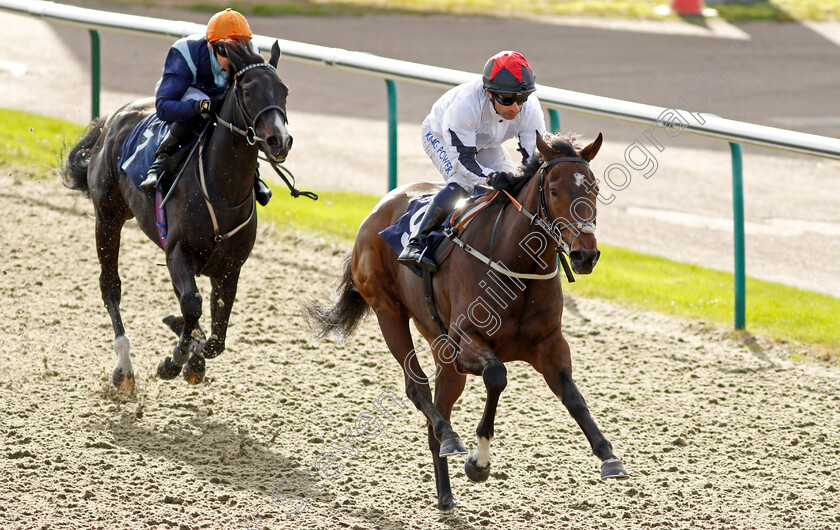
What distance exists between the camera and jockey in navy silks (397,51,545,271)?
4645 millimetres

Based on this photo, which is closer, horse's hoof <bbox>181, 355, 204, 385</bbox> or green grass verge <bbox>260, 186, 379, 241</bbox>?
horse's hoof <bbox>181, 355, 204, 385</bbox>

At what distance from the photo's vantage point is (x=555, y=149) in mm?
4305

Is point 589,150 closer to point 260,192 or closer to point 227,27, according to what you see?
point 227,27

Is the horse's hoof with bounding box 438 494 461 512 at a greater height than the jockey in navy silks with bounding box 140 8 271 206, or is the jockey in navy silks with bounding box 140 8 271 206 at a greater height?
the jockey in navy silks with bounding box 140 8 271 206

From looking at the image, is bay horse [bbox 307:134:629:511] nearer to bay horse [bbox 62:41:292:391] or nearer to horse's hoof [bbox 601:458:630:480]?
horse's hoof [bbox 601:458:630:480]

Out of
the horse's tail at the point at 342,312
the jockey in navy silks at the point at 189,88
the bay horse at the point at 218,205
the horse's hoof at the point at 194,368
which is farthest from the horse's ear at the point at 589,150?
the horse's hoof at the point at 194,368

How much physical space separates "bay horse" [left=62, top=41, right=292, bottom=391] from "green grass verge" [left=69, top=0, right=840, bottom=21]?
38.3 ft

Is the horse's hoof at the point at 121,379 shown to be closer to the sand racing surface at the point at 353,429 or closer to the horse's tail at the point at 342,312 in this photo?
the sand racing surface at the point at 353,429

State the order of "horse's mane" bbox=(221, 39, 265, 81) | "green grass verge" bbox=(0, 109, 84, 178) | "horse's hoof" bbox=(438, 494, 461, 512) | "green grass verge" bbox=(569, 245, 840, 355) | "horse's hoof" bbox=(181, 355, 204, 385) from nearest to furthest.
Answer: "horse's hoof" bbox=(438, 494, 461, 512) → "horse's mane" bbox=(221, 39, 265, 81) → "horse's hoof" bbox=(181, 355, 204, 385) → "green grass verge" bbox=(569, 245, 840, 355) → "green grass verge" bbox=(0, 109, 84, 178)

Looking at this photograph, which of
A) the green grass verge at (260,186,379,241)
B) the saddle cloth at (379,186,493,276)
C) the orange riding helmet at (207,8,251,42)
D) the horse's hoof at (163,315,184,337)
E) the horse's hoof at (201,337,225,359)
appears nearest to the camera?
the saddle cloth at (379,186,493,276)

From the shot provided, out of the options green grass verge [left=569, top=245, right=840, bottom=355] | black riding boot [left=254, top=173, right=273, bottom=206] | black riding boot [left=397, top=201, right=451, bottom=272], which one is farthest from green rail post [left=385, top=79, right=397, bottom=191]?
black riding boot [left=397, top=201, right=451, bottom=272]

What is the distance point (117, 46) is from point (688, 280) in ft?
32.7

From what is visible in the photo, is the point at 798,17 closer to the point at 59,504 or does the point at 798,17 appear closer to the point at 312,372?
the point at 312,372

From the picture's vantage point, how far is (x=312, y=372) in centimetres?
657
